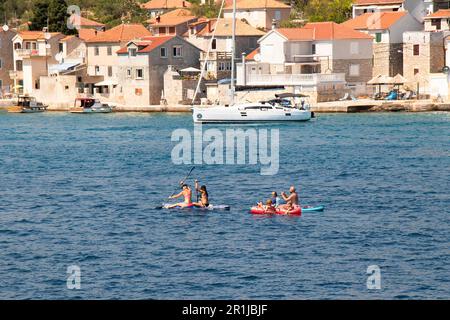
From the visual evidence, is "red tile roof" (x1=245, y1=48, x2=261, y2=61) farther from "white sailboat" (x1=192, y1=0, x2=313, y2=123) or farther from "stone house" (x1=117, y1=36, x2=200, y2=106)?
"white sailboat" (x1=192, y1=0, x2=313, y2=123)

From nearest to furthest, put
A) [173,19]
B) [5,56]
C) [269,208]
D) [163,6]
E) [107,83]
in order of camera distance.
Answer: [269,208] < [107,83] < [173,19] < [5,56] < [163,6]

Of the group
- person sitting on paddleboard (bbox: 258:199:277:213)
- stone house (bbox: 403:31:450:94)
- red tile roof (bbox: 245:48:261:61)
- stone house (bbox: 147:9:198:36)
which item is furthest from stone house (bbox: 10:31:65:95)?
person sitting on paddleboard (bbox: 258:199:277:213)

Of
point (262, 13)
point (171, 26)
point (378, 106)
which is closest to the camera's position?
point (378, 106)

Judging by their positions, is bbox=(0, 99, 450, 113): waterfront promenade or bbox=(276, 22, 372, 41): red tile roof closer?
bbox=(0, 99, 450, 113): waterfront promenade

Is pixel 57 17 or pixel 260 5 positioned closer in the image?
pixel 260 5

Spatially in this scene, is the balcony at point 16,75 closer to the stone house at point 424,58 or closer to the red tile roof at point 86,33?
the red tile roof at point 86,33

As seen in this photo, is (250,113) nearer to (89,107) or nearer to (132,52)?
(132,52)

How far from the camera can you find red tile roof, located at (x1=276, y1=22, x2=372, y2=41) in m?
79.4

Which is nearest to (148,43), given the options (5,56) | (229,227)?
(5,56)

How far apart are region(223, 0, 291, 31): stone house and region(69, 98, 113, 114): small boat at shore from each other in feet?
69.1

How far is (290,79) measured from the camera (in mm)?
77438

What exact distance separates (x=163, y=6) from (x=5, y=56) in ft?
74.4
